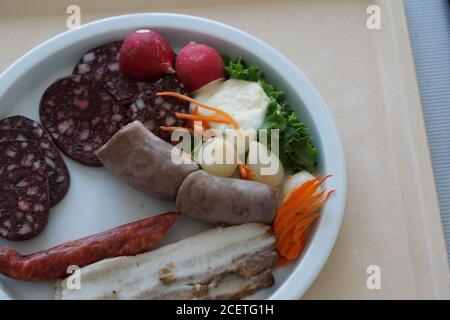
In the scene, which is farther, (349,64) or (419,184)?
(349,64)

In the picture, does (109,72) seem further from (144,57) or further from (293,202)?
(293,202)

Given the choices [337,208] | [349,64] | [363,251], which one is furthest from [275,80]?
[363,251]

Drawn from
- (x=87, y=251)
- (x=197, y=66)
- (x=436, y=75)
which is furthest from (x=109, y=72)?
(x=436, y=75)

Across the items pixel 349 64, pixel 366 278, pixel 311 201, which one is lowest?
pixel 366 278

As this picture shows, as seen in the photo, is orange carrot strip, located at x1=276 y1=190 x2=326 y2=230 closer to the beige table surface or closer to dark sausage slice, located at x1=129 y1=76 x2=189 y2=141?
the beige table surface

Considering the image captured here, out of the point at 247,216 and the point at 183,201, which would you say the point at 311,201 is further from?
the point at 183,201

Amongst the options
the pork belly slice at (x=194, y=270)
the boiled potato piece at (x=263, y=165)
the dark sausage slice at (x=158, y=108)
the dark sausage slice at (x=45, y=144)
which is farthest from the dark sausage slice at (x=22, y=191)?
the boiled potato piece at (x=263, y=165)
